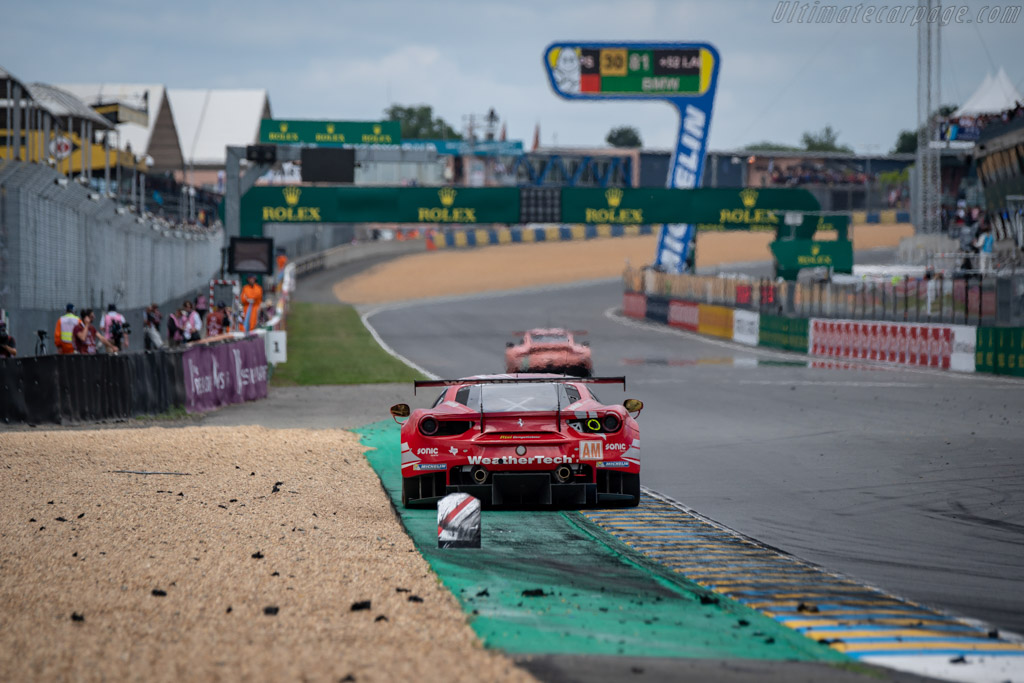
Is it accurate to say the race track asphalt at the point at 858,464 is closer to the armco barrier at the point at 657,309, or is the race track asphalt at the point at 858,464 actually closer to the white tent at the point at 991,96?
the armco barrier at the point at 657,309

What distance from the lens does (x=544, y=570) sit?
7996 mm

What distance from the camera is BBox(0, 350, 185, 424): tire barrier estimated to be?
16.8 m

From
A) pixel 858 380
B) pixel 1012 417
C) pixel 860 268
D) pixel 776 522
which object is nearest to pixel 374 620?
pixel 776 522

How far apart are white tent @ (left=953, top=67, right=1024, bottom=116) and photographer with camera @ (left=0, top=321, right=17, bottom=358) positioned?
59073 millimetres

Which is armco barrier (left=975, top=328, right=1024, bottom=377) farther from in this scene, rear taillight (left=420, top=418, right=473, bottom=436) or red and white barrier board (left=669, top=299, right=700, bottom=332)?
rear taillight (left=420, top=418, right=473, bottom=436)

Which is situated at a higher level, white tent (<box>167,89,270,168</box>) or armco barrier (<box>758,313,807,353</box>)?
white tent (<box>167,89,270,168</box>)

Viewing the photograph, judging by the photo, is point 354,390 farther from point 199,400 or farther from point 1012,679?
point 1012,679

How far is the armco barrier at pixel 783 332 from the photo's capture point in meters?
37.6

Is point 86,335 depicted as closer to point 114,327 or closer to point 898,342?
point 114,327

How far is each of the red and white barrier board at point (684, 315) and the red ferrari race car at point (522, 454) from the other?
38.1 meters

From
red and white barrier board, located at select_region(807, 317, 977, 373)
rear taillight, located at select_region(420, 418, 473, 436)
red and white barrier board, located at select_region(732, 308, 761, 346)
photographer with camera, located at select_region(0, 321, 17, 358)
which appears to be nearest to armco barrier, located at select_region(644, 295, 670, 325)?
red and white barrier board, located at select_region(732, 308, 761, 346)

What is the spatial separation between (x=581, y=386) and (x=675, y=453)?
4.19 m

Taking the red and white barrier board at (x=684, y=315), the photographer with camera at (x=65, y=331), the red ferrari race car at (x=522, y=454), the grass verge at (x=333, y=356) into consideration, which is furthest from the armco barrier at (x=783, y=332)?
the red ferrari race car at (x=522, y=454)

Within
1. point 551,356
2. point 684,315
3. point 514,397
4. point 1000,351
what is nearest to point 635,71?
point 684,315
